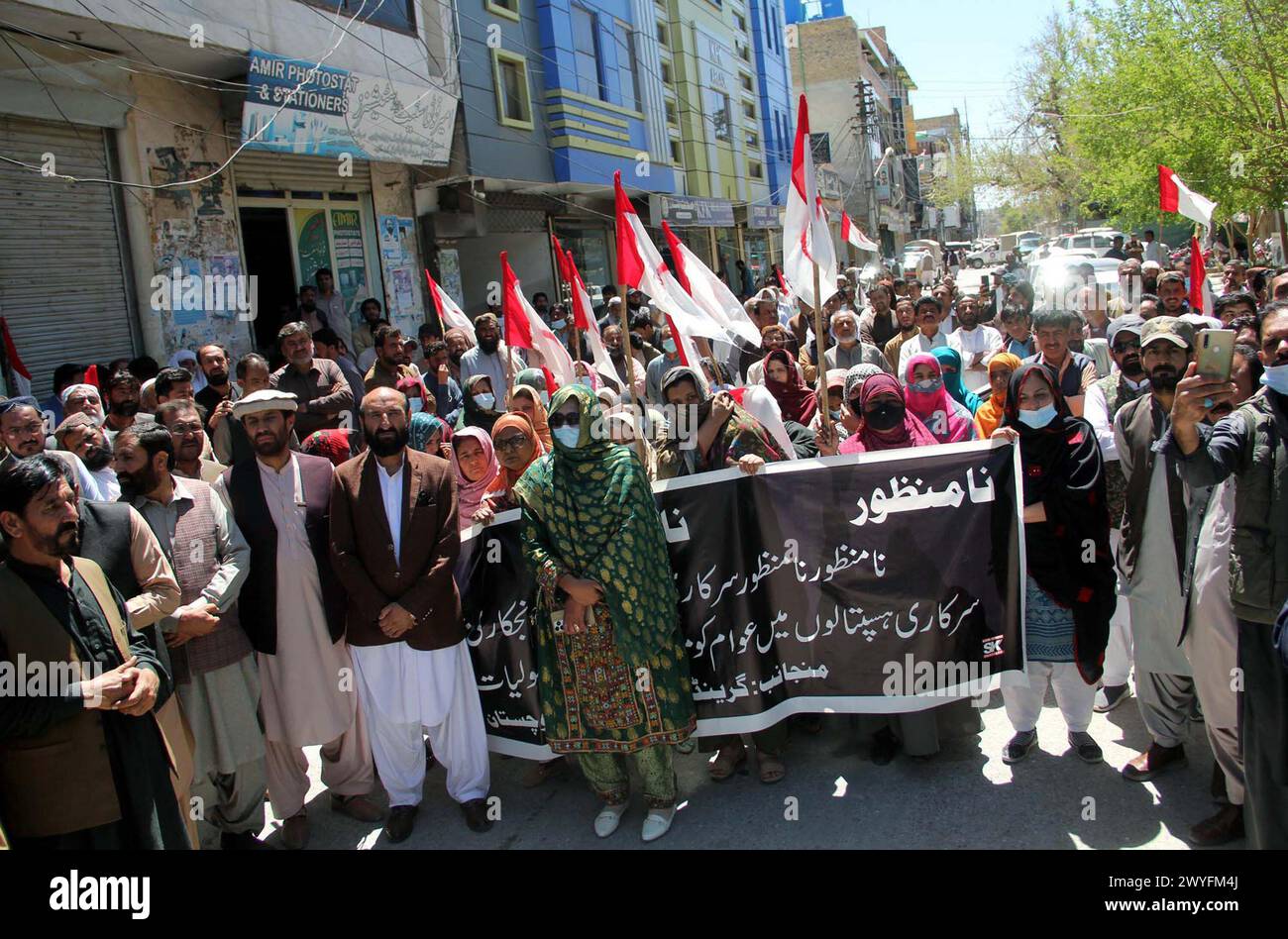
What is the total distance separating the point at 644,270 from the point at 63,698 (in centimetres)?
344

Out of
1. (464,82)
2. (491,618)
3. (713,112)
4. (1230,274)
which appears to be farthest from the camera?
(713,112)

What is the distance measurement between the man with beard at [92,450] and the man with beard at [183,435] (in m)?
0.72

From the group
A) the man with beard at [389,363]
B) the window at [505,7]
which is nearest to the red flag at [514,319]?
the man with beard at [389,363]

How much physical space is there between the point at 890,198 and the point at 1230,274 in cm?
4664

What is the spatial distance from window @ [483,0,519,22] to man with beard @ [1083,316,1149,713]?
12660 millimetres

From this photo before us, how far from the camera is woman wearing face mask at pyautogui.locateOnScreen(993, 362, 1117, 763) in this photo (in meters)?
3.69

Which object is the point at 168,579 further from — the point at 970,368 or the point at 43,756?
the point at 970,368

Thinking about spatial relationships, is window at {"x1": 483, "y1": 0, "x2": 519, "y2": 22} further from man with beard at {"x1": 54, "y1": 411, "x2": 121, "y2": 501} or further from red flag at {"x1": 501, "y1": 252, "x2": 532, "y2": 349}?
man with beard at {"x1": 54, "y1": 411, "x2": 121, "y2": 501}

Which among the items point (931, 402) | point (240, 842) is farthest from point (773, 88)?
point (240, 842)

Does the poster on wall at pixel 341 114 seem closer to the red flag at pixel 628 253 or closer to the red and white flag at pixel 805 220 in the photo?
the red flag at pixel 628 253

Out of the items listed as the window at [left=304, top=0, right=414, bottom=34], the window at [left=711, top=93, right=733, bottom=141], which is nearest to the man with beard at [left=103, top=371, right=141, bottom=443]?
the window at [left=304, top=0, right=414, bottom=34]
